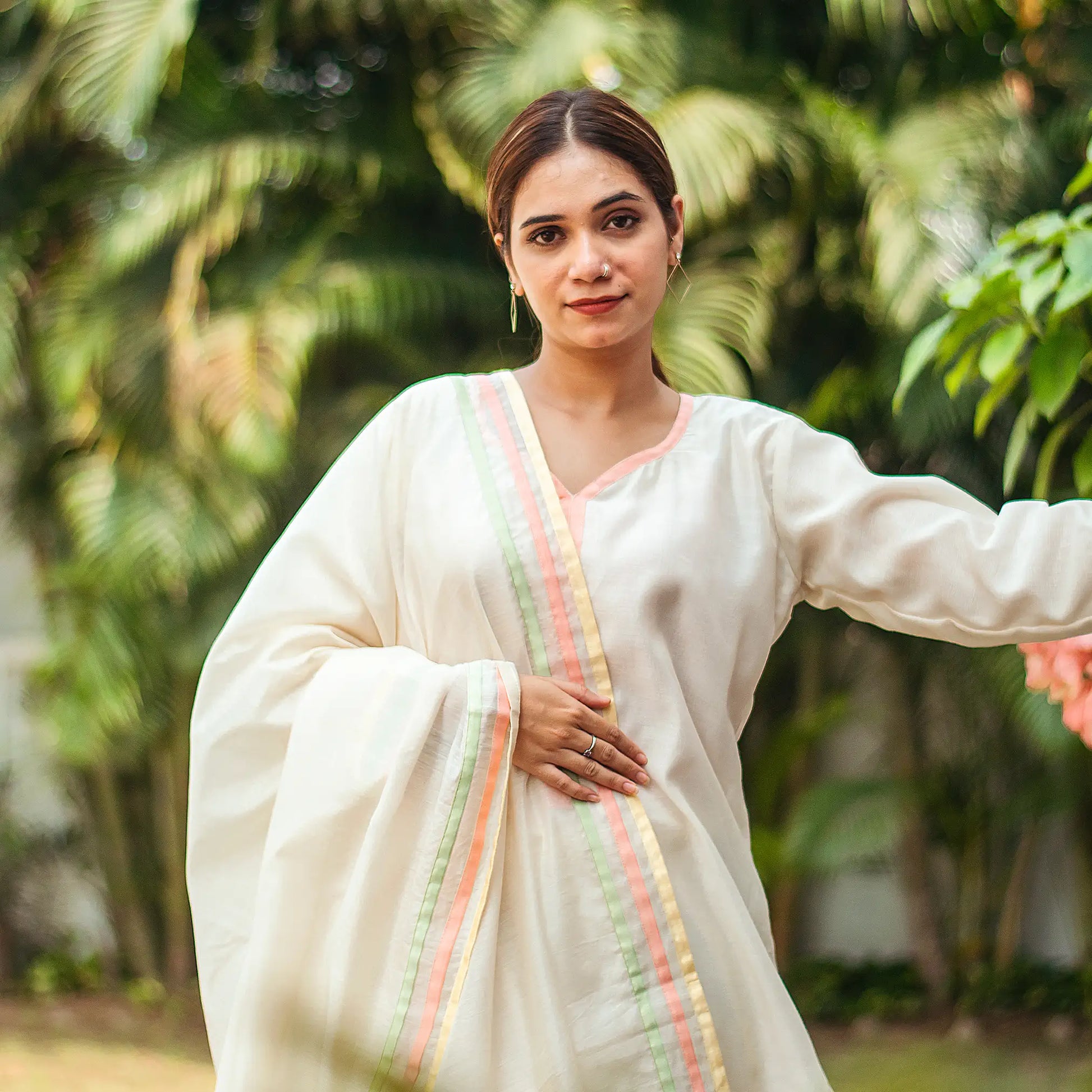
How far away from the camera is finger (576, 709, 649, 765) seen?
4.01ft

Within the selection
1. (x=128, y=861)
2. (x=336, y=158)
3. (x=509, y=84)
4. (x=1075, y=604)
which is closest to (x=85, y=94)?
(x=336, y=158)

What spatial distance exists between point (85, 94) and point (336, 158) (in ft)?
2.18

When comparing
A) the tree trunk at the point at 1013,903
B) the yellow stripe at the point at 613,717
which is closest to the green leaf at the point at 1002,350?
the yellow stripe at the point at 613,717

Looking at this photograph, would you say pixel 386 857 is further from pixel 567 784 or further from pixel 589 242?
pixel 589 242

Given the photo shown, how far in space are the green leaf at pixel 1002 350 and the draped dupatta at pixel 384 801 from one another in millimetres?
434

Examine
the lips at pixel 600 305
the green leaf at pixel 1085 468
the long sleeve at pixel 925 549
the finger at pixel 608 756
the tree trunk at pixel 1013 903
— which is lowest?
the tree trunk at pixel 1013 903

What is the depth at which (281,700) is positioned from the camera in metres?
1.33

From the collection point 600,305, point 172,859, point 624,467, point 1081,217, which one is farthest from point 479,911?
point 172,859

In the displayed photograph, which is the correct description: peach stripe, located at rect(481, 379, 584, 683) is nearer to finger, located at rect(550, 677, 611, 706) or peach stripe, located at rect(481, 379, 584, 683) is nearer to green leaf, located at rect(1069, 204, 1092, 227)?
finger, located at rect(550, 677, 611, 706)

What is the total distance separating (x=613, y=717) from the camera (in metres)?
1.25

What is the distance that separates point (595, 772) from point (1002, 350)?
1.85 ft

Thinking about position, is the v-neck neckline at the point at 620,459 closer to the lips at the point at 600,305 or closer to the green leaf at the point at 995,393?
the lips at the point at 600,305

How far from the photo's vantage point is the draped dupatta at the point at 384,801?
120 cm

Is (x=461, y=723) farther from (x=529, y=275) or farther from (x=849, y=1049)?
(x=849, y=1049)
